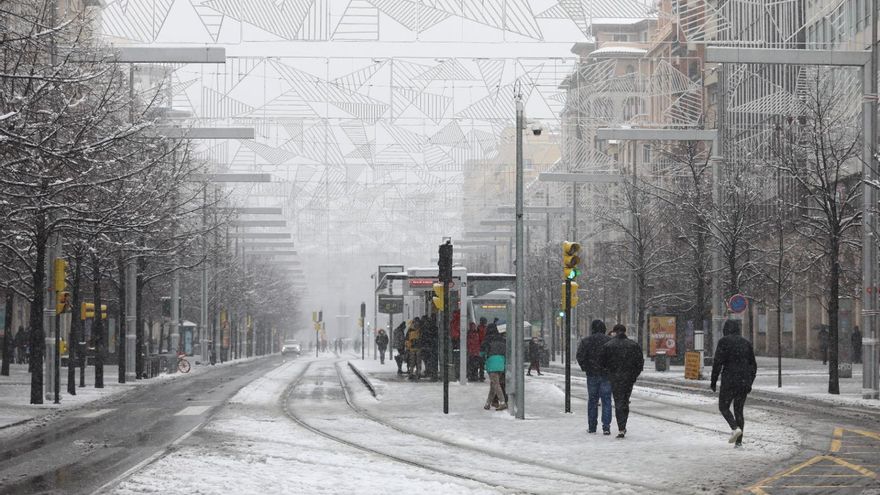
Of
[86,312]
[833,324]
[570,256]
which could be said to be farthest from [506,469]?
[86,312]

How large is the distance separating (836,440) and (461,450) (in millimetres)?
5737

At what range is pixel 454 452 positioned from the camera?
1967 cm

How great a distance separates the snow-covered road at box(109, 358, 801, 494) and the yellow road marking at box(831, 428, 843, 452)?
0.50 metres

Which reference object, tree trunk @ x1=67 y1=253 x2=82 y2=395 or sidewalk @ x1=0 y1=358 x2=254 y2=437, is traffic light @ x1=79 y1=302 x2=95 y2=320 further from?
sidewalk @ x1=0 y1=358 x2=254 y2=437

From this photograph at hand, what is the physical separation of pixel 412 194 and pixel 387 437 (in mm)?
66431

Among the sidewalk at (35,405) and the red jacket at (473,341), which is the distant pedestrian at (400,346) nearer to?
the red jacket at (473,341)

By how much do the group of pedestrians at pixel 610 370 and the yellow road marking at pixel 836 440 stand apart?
297 centimetres

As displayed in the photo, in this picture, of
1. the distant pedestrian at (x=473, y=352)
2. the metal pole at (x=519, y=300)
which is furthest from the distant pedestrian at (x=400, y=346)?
the metal pole at (x=519, y=300)

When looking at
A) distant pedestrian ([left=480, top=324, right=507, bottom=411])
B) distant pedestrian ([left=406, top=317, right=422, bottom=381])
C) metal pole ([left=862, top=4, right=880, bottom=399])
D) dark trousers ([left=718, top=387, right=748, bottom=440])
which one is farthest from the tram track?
distant pedestrian ([left=406, top=317, right=422, bottom=381])

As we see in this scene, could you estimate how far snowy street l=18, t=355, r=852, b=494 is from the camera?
15.5m

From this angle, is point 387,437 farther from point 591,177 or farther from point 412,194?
point 412,194

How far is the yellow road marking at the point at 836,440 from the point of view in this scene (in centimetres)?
2030

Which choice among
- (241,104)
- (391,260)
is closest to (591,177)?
(241,104)

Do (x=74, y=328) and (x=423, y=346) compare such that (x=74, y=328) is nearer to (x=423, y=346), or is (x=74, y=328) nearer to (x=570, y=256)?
(x=423, y=346)
